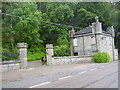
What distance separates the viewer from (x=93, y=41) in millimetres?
23078

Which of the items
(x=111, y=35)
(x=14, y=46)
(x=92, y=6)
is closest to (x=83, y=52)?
(x=111, y=35)

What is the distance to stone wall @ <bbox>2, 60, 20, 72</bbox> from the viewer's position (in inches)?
532

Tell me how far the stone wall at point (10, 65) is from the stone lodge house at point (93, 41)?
1200 cm

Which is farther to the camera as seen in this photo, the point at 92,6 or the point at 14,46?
the point at 92,6

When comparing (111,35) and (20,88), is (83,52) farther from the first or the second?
(20,88)

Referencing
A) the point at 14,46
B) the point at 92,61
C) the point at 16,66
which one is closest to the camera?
the point at 16,66

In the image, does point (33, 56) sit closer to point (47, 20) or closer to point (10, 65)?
point (47, 20)

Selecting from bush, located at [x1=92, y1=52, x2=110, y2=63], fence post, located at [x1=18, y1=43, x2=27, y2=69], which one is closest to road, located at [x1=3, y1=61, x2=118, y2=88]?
fence post, located at [x1=18, y1=43, x2=27, y2=69]

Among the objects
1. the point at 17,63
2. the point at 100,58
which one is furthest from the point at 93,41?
the point at 17,63

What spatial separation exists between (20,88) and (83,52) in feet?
57.9

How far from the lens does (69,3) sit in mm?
31281

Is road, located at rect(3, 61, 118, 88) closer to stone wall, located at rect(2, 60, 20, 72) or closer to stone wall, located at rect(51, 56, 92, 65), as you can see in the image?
stone wall, located at rect(2, 60, 20, 72)

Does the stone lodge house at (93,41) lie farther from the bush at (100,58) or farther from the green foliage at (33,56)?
the green foliage at (33,56)

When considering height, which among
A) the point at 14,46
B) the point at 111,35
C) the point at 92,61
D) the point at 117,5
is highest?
the point at 117,5
